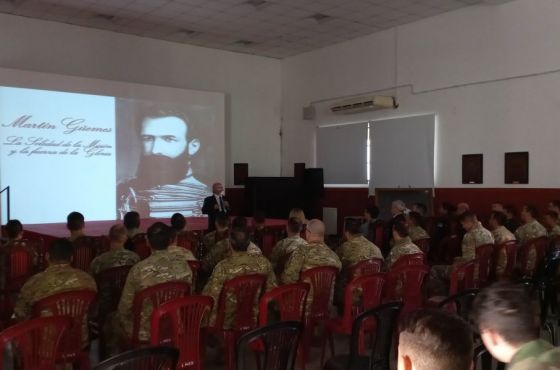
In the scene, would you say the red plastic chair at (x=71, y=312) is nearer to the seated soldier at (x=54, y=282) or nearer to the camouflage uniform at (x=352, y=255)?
the seated soldier at (x=54, y=282)

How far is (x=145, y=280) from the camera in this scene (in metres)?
3.34

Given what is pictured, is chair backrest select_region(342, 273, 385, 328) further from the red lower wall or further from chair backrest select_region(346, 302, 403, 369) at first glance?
the red lower wall

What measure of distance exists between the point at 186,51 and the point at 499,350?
1005 centimetres

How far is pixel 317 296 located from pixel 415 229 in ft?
8.87

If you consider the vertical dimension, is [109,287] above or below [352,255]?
below

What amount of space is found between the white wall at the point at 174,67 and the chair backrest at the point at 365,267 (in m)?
7.14

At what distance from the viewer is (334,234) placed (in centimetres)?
1137

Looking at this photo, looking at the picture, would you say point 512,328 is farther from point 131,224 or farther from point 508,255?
point 131,224

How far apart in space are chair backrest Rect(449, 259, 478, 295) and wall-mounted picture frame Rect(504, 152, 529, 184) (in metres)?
3.95

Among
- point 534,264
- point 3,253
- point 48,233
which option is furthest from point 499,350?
point 48,233

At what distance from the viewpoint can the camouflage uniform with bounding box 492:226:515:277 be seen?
17.0 ft

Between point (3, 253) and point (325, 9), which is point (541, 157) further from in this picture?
point (3, 253)

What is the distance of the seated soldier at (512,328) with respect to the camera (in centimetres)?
165

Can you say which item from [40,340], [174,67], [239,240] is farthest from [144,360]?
[174,67]
